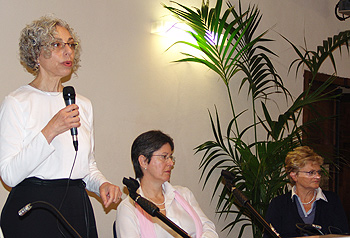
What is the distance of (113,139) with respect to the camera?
12.3ft

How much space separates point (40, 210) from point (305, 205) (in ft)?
7.02

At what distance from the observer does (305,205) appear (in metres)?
3.67

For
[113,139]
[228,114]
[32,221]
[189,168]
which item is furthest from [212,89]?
[32,221]

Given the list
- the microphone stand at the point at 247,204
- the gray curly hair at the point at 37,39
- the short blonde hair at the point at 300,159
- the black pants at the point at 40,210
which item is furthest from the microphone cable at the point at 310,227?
the gray curly hair at the point at 37,39

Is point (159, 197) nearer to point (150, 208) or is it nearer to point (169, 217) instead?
point (169, 217)

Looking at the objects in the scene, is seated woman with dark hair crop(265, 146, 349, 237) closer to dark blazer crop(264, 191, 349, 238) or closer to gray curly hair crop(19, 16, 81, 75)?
dark blazer crop(264, 191, 349, 238)

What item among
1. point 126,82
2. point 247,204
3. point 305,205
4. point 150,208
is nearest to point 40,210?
point 150,208

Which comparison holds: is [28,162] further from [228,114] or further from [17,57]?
[228,114]

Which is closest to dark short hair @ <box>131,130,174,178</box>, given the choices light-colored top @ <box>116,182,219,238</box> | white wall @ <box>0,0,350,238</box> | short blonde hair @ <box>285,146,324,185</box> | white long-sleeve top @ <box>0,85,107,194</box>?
light-colored top @ <box>116,182,219,238</box>

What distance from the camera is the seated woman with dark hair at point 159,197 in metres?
2.93

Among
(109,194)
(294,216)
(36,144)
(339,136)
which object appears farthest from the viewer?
(339,136)

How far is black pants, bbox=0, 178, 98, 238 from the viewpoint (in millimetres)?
2143

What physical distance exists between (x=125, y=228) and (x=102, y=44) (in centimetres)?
145

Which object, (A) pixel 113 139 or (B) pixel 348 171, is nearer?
(A) pixel 113 139
